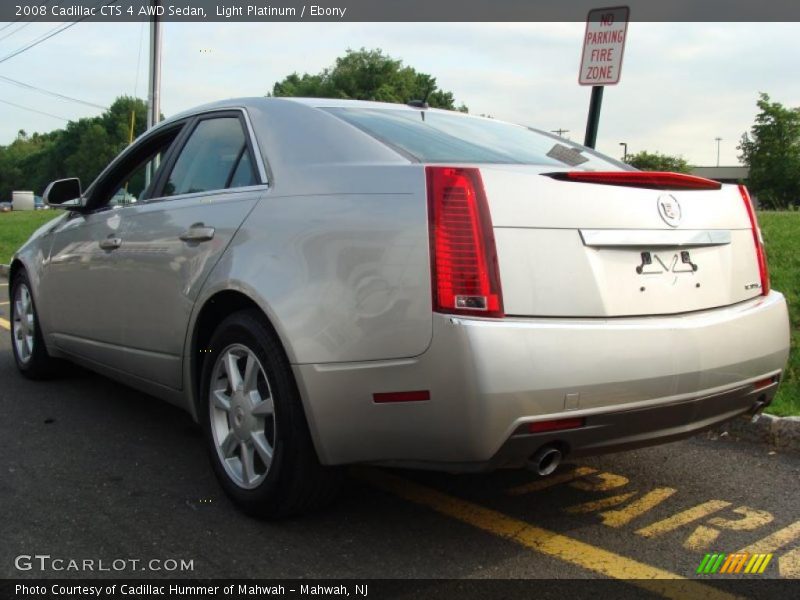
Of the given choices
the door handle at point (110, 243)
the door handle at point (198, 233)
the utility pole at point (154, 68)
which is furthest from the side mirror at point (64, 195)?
the utility pole at point (154, 68)

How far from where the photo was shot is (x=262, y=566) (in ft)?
8.96

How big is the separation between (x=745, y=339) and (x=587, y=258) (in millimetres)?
754

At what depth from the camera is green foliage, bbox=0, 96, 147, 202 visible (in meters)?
100

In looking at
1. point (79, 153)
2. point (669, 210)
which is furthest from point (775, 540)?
point (79, 153)

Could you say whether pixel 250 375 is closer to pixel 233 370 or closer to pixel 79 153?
pixel 233 370

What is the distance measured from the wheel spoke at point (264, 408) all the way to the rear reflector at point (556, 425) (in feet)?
3.24

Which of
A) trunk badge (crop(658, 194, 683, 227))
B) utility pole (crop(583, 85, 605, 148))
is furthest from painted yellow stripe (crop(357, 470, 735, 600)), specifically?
utility pole (crop(583, 85, 605, 148))

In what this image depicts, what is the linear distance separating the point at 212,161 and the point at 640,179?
1898mm

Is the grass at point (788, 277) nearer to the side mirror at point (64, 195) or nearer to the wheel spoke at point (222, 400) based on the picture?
the wheel spoke at point (222, 400)

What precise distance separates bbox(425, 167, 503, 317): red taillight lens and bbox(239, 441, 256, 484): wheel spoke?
1072 mm

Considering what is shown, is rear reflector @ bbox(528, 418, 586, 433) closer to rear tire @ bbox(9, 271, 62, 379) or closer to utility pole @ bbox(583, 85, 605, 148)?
rear tire @ bbox(9, 271, 62, 379)

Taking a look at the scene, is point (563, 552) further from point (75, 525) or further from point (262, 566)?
point (75, 525)

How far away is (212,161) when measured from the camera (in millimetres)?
3707

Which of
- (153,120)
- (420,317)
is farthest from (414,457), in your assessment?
(153,120)
